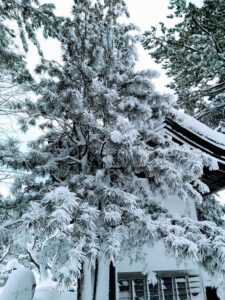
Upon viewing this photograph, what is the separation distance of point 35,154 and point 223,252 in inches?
155

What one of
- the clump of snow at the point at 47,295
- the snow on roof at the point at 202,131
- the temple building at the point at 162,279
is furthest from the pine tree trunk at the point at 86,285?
the clump of snow at the point at 47,295

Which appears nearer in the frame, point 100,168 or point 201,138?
point 100,168

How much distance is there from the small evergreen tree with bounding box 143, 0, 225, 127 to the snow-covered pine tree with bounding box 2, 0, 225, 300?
554 centimetres

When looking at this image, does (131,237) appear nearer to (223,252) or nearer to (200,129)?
(223,252)

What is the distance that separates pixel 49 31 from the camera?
5.52 m

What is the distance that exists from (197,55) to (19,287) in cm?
1152

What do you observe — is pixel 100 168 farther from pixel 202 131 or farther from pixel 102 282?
pixel 202 131

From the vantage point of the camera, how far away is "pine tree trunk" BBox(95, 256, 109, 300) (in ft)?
15.0

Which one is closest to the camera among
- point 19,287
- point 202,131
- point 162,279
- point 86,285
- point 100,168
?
point 86,285

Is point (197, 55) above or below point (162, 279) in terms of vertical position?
above

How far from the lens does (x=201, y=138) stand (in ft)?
23.7

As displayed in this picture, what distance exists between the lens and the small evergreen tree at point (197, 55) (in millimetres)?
10656

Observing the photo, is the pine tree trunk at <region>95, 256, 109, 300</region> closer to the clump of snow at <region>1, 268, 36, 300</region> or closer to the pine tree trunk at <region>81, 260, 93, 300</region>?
the pine tree trunk at <region>81, 260, 93, 300</region>

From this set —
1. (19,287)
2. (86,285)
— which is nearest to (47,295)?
(19,287)
